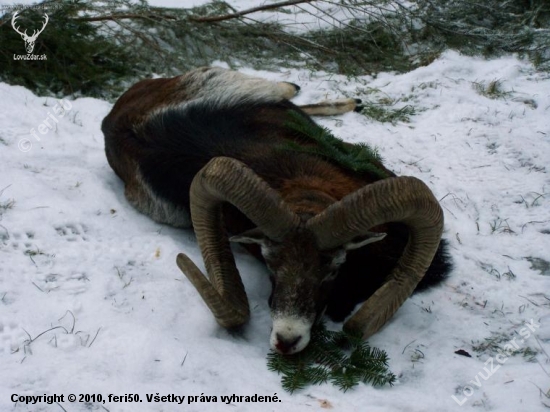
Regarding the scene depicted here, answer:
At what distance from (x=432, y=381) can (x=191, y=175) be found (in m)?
2.65

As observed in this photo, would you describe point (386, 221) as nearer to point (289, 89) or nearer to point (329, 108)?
point (329, 108)

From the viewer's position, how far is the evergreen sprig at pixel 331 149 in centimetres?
492

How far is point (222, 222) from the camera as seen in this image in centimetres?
457

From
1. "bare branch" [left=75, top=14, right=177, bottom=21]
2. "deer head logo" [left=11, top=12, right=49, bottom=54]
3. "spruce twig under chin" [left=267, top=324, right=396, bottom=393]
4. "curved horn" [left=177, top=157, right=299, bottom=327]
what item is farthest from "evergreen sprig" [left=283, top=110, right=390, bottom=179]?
"bare branch" [left=75, top=14, right=177, bottom=21]

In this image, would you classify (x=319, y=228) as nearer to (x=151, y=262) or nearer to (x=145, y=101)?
(x=151, y=262)

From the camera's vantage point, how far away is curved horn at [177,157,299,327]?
3799 millimetres

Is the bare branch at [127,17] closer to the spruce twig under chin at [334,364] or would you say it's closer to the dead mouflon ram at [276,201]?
the dead mouflon ram at [276,201]

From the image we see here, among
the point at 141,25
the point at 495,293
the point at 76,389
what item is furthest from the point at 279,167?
the point at 141,25

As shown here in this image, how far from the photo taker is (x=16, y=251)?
14.3 feet

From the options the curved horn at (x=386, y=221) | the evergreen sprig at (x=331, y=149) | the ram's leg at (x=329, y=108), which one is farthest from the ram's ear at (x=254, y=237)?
the ram's leg at (x=329, y=108)

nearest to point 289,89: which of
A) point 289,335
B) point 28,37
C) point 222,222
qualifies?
point 28,37

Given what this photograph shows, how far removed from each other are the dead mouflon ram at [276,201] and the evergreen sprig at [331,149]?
1 centimetres

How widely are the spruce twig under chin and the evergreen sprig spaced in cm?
156

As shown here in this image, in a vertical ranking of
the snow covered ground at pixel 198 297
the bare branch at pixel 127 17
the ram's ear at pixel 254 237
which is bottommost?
the bare branch at pixel 127 17
